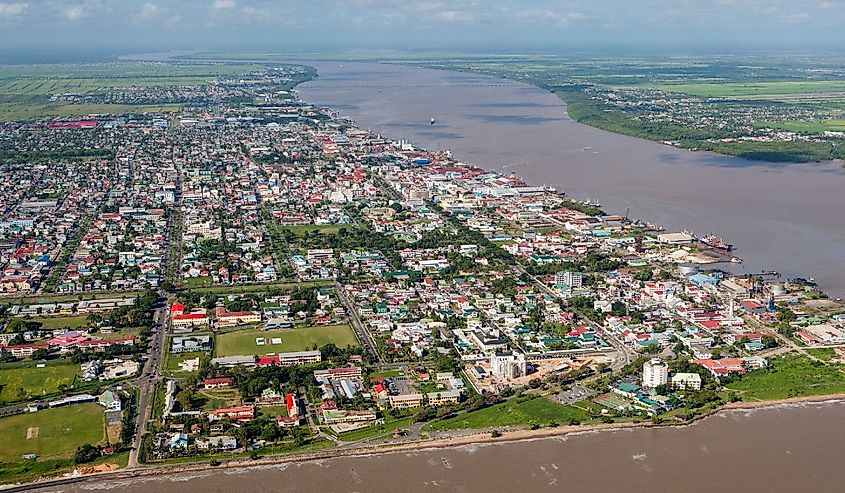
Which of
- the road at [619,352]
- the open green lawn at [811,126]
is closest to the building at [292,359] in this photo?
the road at [619,352]

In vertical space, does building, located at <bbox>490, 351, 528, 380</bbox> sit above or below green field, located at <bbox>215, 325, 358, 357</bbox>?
above

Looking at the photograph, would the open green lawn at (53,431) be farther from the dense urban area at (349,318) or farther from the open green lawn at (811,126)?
the open green lawn at (811,126)

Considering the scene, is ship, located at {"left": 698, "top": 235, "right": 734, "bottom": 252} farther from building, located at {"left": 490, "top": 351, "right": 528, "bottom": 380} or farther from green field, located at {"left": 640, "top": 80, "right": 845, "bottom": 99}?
green field, located at {"left": 640, "top": 80, "right": 845, "bottom": 99}

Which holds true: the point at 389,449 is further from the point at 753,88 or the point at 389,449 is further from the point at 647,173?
the point at 753,88

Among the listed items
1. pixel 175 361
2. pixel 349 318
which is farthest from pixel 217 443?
pixel 349 318

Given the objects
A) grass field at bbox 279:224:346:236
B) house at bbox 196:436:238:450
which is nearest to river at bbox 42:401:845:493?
house at bbox 196:436:238:450

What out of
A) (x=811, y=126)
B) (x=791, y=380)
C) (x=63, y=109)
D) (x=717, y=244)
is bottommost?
(x=791, y=380)

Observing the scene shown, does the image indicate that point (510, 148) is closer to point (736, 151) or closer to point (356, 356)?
point (736, 151)
